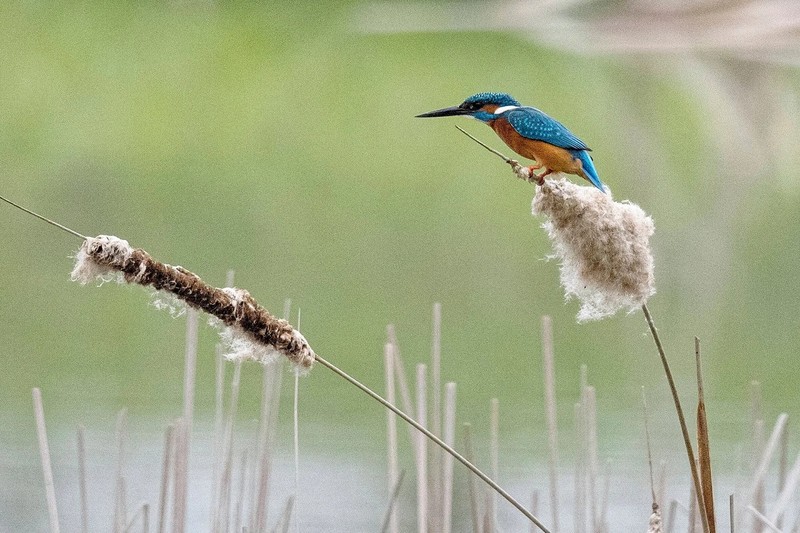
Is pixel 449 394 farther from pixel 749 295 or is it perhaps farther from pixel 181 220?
pixel 749 295

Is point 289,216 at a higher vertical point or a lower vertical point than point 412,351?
higher

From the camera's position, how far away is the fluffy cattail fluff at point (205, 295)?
0.86m

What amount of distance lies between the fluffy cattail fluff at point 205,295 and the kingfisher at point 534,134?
1.26ft

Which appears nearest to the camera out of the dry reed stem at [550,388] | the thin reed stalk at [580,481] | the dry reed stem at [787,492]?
the dry reed stem at [787,492]

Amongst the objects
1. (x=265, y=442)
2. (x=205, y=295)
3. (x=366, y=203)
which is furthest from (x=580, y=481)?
(x=366, y=203)

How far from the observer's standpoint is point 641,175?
7.39 meters

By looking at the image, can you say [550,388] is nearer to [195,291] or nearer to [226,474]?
[226,474]

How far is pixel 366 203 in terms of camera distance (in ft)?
21.3

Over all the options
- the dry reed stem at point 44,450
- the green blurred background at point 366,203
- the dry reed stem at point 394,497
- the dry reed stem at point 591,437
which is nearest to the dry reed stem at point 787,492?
the dry reed stem at point 591,437

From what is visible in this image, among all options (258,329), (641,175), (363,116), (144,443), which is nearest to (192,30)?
(363,116)

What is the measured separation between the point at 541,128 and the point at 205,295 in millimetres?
537

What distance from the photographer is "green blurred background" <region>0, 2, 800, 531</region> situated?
485 centimetres

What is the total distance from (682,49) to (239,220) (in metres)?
3.85

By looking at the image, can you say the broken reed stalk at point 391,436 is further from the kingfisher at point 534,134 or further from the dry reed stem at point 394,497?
the kingfisher at point 534,134
